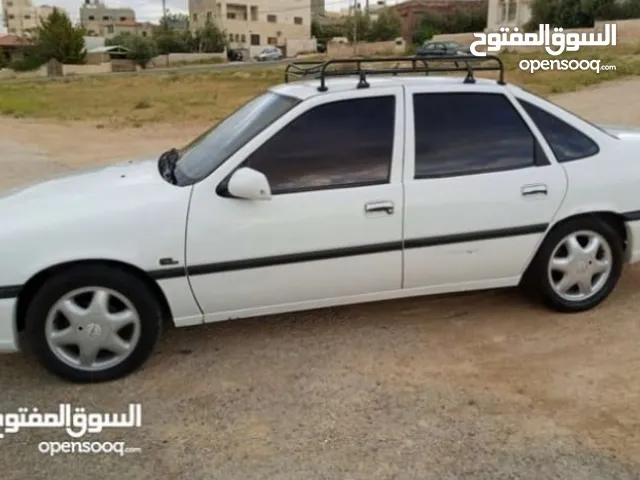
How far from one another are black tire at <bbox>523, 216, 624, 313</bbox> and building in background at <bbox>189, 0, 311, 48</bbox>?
87632mm

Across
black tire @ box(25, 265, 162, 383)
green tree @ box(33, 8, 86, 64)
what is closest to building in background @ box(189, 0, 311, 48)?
green tree @ box(33, 8, 86, 64)

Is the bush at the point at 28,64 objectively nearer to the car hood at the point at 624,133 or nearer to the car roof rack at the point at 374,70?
the car roof rack at the point at 374,70

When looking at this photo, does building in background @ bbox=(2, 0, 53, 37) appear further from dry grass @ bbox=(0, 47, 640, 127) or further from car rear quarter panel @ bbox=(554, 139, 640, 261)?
car rear quarter panel @ bbox=(554, 139, 640, 261)

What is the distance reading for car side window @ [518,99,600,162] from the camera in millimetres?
3934

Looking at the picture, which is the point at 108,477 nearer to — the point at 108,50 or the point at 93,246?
the point at 93,246

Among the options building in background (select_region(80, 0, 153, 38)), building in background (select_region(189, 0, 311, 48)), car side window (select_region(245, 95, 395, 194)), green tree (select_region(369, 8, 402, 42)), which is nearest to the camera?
car side window (select_region(245, 95, 395, 194))

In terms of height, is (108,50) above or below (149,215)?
above

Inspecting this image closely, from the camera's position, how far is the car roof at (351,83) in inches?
147

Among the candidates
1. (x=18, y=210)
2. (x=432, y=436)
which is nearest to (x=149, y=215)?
(x=18, y=210)

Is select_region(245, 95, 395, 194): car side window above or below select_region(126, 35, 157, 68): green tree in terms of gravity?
below

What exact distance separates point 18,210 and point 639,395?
3283 millimetres

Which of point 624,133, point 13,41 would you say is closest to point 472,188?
point 624,133

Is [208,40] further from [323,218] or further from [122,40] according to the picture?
[323,218]

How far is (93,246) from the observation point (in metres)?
3.19
